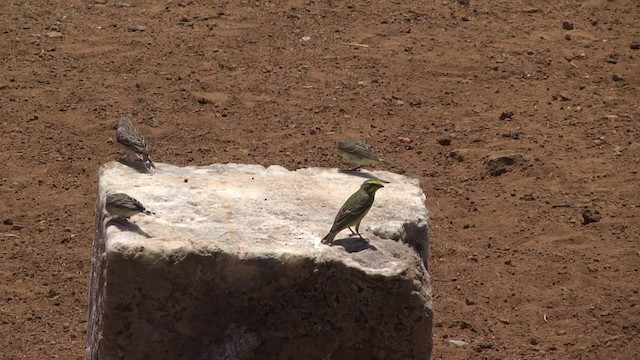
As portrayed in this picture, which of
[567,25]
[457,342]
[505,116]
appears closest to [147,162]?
[457,342]

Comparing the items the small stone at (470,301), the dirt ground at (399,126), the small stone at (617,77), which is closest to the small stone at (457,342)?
the dirt ground at (399,126)

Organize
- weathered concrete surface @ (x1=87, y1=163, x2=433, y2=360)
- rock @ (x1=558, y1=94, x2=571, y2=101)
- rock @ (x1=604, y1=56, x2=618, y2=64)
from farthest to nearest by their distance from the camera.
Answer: rock @ (x1=604, y1=56, x2=618, y2=64)
rock @ (x1=558, y1=94, x2=571, y2=101)
weathered concrete surface @ (x1=87, y1=163, x2=433, y2=360)

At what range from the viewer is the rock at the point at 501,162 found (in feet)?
37.2

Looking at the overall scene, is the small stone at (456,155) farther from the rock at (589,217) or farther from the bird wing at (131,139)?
the bird wing at (131,139)

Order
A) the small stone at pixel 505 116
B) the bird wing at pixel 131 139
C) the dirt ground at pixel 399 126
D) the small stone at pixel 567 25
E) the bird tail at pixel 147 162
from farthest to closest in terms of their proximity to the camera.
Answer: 1. the small stone at pixel 567 25
2. the small stone at pixel 505 116
3. the dirt ground at pixel 399 126
4. the bird wing at pixel 131 139
5. the bird tail at pixel 147 162

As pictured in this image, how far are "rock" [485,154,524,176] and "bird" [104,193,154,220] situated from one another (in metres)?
5.23

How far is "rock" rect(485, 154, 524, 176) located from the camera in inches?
446

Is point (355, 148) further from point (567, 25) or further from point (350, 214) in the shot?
point (567, 25)

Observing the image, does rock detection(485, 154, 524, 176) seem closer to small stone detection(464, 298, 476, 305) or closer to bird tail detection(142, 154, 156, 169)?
small stone detection(464, 298, 476, 305)

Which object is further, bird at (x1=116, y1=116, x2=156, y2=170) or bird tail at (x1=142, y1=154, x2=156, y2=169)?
bird at (x1=116, y1=116, x2=156, y2=170)

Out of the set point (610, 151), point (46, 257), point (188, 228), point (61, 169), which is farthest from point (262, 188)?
point (610, 151)

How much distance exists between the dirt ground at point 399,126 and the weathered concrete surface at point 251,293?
2096 millimetres

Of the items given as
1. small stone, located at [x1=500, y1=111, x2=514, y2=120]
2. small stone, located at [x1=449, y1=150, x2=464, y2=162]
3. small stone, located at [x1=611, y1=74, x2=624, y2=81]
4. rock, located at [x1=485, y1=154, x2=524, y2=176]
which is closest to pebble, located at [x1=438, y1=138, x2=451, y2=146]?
small stone, located at [x1=449, y1=150, x2=464, y2=162]

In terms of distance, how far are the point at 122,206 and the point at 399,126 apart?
19.0 ft
